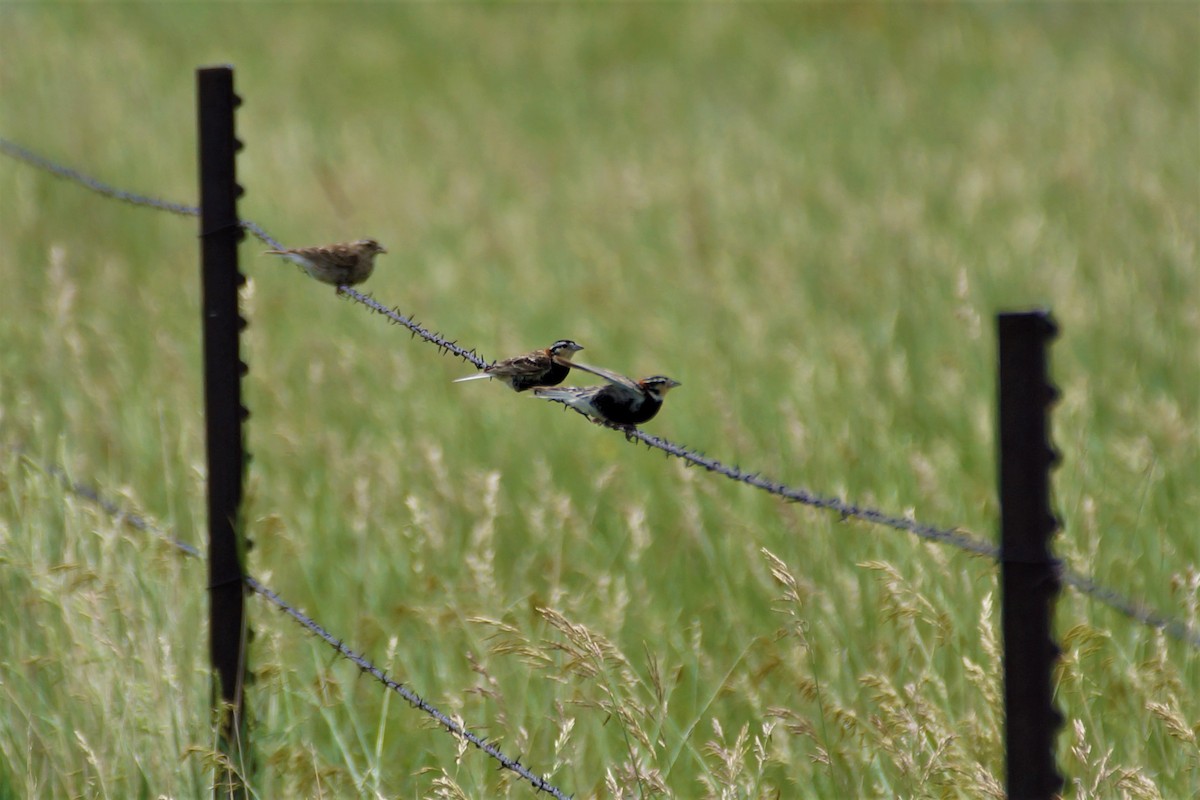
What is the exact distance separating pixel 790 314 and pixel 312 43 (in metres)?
9.06

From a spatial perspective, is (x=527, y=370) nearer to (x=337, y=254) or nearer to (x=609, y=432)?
(x=337, y=254)

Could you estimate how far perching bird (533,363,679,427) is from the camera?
2.77 metres

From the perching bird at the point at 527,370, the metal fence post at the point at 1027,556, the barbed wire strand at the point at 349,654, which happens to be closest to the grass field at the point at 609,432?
the barbed wire strand at the point at 349,654

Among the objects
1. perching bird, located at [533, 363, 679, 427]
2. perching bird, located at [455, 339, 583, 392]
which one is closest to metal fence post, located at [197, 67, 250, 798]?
perching bird, located at [455, 339, 583, 392]

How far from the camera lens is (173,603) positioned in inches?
128

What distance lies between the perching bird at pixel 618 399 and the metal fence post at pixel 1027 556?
1.15 metres

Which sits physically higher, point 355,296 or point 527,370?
point 355,296

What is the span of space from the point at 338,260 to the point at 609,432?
2307mm

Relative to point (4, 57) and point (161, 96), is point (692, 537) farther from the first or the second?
point (4, 57)

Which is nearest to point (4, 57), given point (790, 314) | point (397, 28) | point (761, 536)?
point (397, 28)

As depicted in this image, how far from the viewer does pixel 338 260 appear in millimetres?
3363

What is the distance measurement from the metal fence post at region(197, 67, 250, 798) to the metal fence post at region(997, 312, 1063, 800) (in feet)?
6.19

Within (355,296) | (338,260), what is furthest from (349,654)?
(338,260)

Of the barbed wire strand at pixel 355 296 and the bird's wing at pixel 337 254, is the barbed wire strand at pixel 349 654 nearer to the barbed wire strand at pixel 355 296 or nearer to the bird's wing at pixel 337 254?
the barbed wire strand at pixel 355 296
